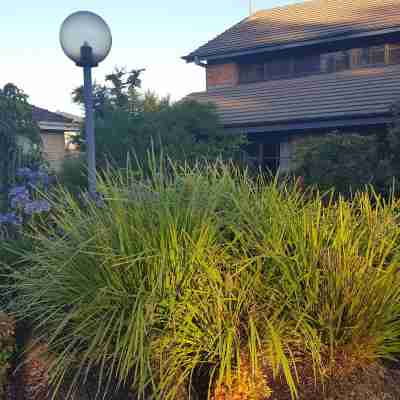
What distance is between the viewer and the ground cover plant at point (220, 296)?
297cm

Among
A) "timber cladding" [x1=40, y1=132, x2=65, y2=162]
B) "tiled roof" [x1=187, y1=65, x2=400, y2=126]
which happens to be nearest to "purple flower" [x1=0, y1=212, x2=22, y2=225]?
"tiled roof" [x1=187, y1=65, x2=400, y2=126]

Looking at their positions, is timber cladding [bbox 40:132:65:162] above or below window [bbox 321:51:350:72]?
below

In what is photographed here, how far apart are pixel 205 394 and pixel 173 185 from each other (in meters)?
1.44

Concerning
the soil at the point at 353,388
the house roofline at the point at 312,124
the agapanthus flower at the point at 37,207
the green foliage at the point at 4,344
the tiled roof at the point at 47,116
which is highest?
the tiled roof at the point at 47,116

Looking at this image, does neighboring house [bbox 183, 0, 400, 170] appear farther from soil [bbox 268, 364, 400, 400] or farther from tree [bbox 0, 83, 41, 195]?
Answer: soil [bbox 268, 364, 400, 400]

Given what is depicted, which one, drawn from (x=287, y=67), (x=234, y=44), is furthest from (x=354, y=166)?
(x=234, y=44)

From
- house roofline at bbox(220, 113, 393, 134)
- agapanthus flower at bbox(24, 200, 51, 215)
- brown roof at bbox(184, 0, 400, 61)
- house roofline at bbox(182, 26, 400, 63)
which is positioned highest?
brown roof at bbox(184, 0, 400, 61)

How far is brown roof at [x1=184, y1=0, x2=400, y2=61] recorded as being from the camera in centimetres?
1527

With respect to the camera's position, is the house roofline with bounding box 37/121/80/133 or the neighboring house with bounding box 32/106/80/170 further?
the neighboring house with bounding box 32/106/80/170

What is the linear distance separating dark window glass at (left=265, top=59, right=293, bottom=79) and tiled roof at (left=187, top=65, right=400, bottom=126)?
29 cm

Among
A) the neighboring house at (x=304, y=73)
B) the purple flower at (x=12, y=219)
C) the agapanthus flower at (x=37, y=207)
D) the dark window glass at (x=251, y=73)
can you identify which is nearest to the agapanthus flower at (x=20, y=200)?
the purple flower at (x=12, y=219)

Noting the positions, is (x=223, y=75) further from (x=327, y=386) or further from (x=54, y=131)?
(x=327, y=386)

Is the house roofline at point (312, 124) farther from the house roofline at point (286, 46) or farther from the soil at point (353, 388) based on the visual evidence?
the soil at point (353, 388)

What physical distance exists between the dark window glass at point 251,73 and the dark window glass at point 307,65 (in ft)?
3.84
